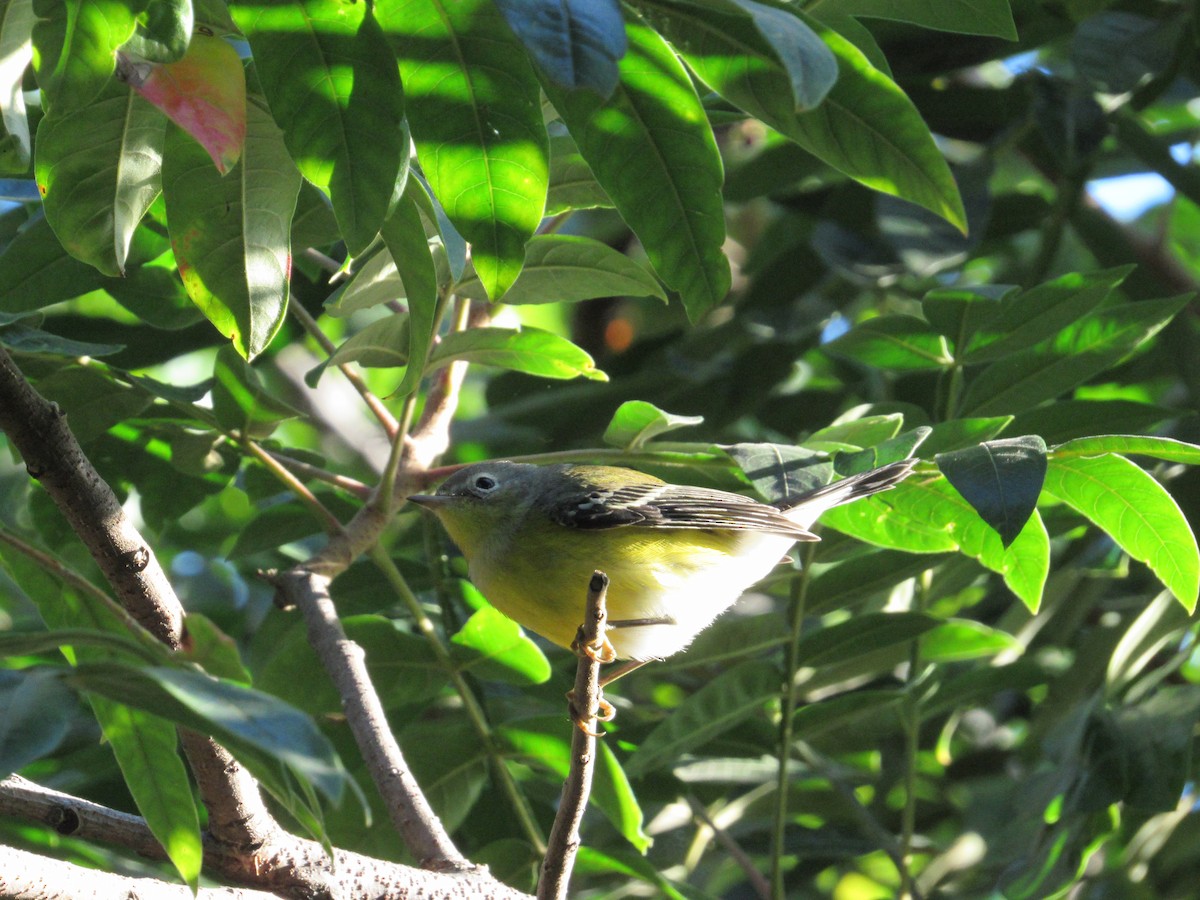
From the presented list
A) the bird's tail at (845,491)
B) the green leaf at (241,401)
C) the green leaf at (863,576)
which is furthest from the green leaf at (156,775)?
the green leaf at (863,576)

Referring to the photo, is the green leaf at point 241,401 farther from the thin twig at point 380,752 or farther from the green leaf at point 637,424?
the green leaf at point 637,424

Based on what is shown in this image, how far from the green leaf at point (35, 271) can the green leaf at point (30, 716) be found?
1311mm

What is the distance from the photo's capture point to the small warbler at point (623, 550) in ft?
9.89

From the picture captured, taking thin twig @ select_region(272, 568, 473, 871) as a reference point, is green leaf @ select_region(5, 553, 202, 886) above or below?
above

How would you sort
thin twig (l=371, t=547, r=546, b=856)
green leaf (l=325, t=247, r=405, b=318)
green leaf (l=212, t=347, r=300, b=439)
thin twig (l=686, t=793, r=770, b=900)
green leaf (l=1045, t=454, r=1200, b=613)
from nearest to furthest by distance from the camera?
1. green leaf (l=1045, t=454, r=1200, b=613)
2. green leaf (l=325, t=247, r=405, b=318)
3. green leaf (l=212, t=347, r=300, b=439)
4. thin twig (l=371, t=547, r=546, b=856)
5. thin twig (l=686, t=793, r=770, b=900)

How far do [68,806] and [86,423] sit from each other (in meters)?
0.94

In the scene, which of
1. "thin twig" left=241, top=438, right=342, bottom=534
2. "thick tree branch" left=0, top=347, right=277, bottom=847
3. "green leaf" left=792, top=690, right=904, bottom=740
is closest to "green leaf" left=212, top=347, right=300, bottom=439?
"thin twig" left=241, top=438, right=342, bottom=534

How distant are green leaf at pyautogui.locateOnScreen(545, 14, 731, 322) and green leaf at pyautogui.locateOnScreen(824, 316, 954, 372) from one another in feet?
3.61

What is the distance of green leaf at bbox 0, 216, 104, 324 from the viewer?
2.51 m

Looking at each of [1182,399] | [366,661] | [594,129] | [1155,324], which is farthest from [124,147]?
[1182,399]

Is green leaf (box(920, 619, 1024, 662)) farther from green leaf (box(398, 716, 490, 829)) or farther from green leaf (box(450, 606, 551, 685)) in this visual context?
green leaf (box(398, 716, 490, 829))

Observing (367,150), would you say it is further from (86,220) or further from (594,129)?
(86,220)

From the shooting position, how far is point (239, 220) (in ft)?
6.62

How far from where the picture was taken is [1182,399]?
178 inches
